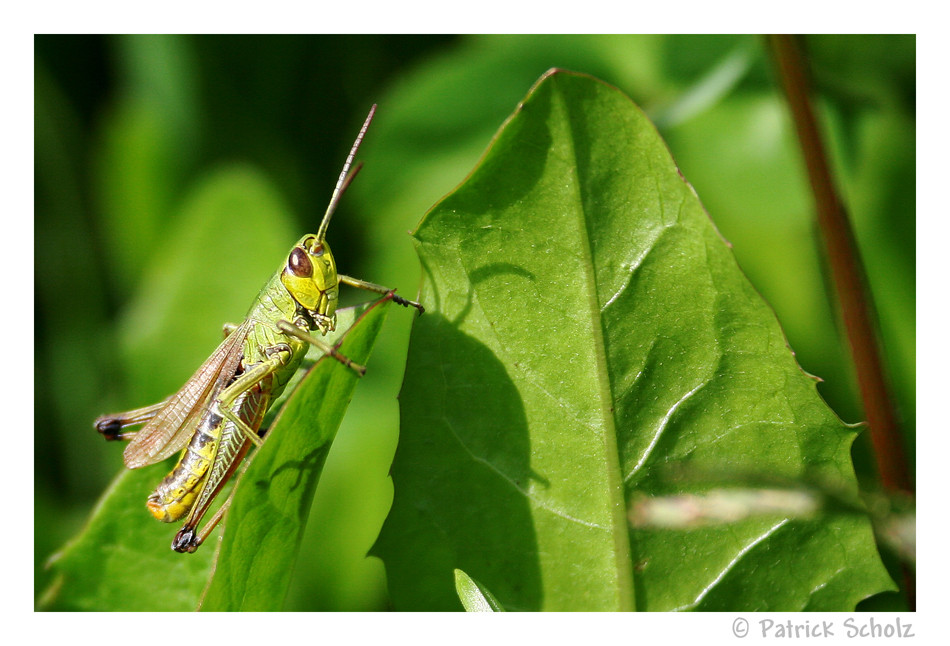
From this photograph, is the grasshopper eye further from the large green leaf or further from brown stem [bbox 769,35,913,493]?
brown stem [bbox 769,35,913,493]

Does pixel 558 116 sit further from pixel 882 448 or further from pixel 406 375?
pixel 882 448

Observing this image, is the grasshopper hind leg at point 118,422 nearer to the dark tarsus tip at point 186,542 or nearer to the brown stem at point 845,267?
the dark tarsus tip at point 186,542

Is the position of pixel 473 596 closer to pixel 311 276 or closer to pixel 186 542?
pixel 186 542

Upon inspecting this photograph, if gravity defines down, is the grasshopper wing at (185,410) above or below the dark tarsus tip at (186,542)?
above

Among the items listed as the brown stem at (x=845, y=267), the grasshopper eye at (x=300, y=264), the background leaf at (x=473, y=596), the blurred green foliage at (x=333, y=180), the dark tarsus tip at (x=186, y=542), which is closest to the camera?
the background leaf at (x=473, y=596)

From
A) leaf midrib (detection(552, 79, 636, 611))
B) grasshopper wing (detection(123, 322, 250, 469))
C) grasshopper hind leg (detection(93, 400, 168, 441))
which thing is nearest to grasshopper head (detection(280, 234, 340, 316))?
grasshopper wing (detection(123, 322, 250, 469))

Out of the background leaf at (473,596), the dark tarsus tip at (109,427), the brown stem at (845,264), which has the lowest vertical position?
the background leaf at (473,596)

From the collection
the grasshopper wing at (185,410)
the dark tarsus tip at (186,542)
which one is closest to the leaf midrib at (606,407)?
the dark tarsus tip at (186,542)
